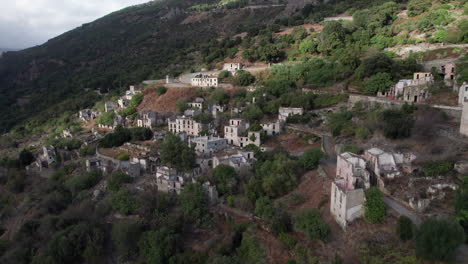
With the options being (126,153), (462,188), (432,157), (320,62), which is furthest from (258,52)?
(462,188)

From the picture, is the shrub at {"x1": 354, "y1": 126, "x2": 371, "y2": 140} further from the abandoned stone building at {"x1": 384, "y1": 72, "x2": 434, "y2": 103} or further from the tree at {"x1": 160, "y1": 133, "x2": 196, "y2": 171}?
the tree at {"x1": 160, "y1": 133, "x2": 196, "y2": 171}

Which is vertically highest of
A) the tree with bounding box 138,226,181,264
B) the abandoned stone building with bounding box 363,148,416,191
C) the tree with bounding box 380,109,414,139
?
the tree with bounding box 380,109,414,139

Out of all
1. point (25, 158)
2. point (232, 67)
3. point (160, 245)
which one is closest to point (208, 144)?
point (160, 245)

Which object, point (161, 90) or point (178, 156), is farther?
point (161, 90)

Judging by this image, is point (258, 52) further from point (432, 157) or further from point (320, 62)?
point (432, 157)

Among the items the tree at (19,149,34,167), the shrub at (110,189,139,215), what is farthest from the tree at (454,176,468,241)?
the tree at (19,149,34,167)

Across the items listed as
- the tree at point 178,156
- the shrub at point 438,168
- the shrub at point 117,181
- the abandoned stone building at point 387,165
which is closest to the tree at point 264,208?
the abandoned stone building at point 387,165

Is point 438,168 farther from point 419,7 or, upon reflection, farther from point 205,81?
point 419,7

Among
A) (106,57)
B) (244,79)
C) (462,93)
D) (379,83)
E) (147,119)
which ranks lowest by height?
(147,119)
